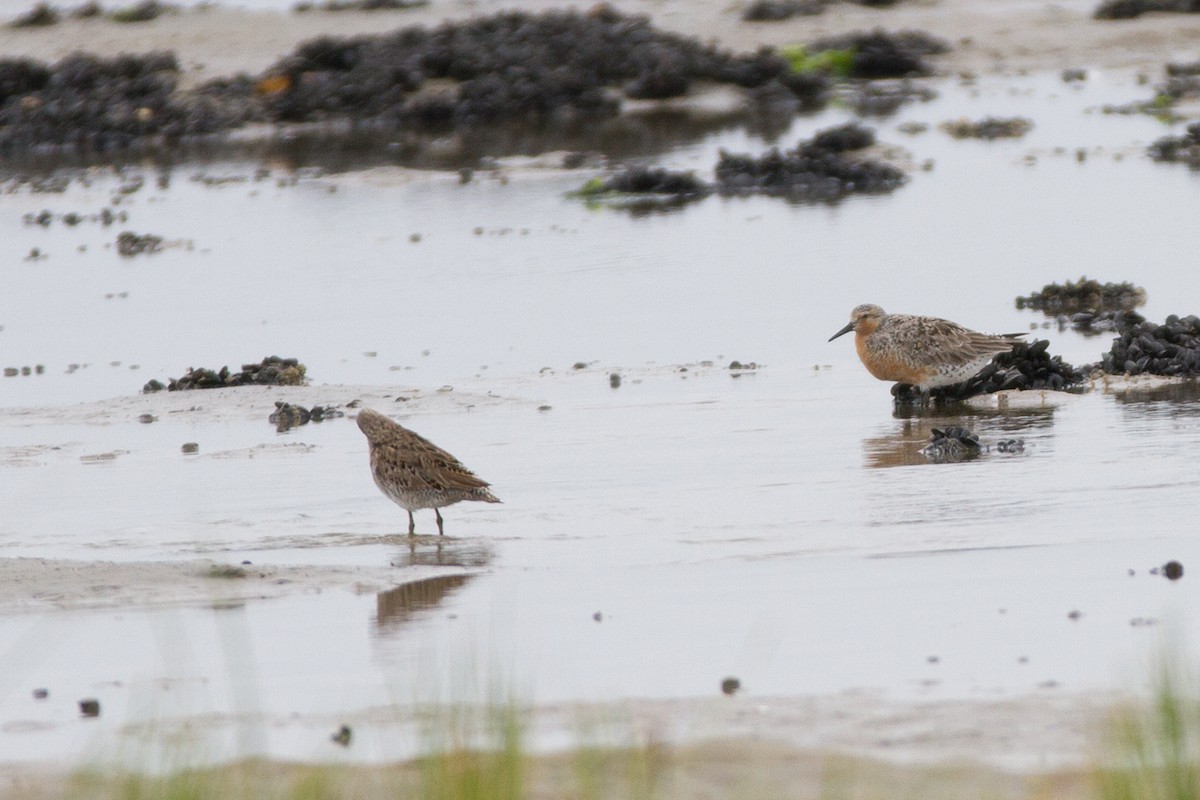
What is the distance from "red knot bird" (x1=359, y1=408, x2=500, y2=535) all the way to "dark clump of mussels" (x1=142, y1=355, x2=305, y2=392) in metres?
4.35

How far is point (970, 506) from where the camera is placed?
32.2ft

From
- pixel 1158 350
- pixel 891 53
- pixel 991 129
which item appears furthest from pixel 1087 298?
pixel 891 53

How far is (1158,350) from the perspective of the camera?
43.1 feet

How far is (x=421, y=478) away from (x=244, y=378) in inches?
196

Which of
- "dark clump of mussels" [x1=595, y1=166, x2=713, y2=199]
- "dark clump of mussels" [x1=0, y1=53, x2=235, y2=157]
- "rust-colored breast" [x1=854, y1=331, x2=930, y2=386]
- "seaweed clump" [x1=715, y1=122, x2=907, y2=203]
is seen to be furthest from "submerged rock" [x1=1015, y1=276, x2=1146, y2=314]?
"dark clump of mussels" [x1=0, y1=53, x2=235, y2=157]

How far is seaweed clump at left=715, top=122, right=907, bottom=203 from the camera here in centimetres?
2527

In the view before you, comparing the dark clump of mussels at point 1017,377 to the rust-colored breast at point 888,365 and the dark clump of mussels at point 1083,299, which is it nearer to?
the rust-colored breast at point 888,365

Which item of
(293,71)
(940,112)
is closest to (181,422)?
(940,112)

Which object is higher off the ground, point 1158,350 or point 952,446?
point 1158,350

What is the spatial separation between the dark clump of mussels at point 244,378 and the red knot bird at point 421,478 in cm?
435

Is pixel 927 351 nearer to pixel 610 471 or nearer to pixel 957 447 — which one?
pixel 957 447

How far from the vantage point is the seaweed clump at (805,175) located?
25.3 m

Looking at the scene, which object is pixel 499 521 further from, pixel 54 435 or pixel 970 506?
pixel 54 435

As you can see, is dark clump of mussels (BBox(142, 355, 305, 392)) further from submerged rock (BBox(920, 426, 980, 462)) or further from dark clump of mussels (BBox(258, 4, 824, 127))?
dark clump of mussels (BBox(258, 4, 824, 127))
